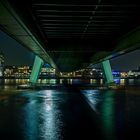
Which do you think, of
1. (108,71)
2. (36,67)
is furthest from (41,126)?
(108,71)

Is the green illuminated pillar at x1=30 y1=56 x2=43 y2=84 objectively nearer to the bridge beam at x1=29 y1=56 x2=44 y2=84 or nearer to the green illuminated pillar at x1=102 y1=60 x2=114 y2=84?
the bridge beam at x1=29 y1=56 x2=44 y2=84

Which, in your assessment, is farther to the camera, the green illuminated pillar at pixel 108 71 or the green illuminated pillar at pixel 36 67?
the green illuminated pillar at pixel 108 71

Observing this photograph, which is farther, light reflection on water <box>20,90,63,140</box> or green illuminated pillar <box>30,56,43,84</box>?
green illuminated pillar <box>30,56,43,84</box>

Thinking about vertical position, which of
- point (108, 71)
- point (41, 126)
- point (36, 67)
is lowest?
point (41, 126)

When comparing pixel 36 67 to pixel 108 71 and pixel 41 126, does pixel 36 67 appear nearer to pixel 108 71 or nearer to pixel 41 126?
pixel 108 71

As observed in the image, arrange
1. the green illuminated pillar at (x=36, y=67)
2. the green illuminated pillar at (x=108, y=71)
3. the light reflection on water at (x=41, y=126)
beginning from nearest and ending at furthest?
the light reflection on water at (x=41, y=126), the green illuminated pillar at (x=36, y=67), the green illuminated pillar at (x=108, y=71)

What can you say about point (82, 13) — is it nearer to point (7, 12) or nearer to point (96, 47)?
point (7, 12)

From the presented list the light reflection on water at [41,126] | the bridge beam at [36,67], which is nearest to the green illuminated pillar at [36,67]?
the bridge beam at [36,67]

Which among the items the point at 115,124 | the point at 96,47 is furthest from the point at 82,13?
the point at 96,47

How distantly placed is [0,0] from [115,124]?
289 inches

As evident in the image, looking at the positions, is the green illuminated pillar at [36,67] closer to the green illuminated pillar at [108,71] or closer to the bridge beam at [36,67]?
the bridge beam at [36,67]

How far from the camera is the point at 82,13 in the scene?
58.4 ft

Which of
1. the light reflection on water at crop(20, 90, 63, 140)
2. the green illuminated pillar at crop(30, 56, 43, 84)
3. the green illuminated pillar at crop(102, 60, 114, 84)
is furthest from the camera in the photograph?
the green illuminated pillar at crop(102, 60, 114, 84)

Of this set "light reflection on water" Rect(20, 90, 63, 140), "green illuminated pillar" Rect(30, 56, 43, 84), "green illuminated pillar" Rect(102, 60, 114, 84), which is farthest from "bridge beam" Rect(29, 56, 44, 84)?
"light reflection on water" Rect(20, 90, 63, 140)
